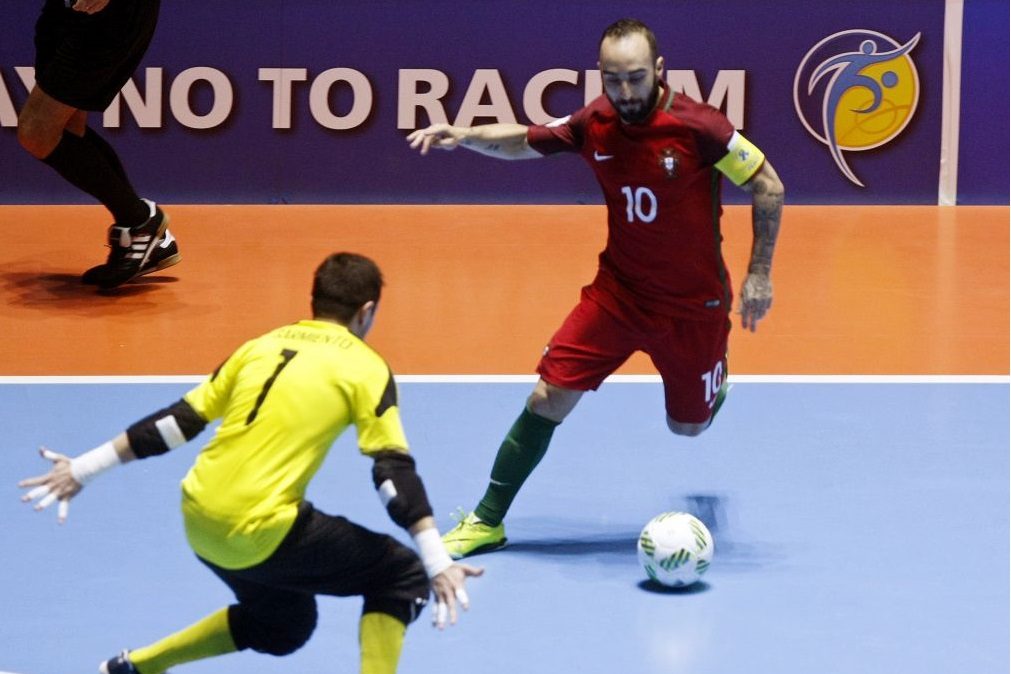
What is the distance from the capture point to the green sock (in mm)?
6043

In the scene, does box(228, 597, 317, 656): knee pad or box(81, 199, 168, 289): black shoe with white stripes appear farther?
box(81, 199, 168, 289): black shoe with white stripes

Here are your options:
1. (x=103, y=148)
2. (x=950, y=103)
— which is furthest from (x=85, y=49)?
(x=950, y=103)

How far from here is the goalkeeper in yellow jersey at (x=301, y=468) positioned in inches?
169

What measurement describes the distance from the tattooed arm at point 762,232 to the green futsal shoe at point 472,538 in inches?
47.5

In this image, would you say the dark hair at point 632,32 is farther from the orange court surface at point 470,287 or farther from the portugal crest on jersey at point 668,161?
the orange court surface at point 470,287

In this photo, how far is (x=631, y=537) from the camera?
6.16 meters

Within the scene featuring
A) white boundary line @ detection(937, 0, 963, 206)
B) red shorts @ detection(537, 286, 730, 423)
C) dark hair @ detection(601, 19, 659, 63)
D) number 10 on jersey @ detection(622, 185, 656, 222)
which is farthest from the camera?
white boundary line @ detection(937, 0, 963, 206)

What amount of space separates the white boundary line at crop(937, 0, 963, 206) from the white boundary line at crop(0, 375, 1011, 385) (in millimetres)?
4755

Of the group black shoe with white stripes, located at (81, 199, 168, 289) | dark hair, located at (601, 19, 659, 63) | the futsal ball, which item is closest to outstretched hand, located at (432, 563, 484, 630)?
the futsal ball

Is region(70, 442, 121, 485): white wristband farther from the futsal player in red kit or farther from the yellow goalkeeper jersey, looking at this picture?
the futsal player in red kit

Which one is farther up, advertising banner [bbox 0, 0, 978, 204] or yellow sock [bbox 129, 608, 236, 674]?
advertising banner [bbox 0, 0, 978, 204]

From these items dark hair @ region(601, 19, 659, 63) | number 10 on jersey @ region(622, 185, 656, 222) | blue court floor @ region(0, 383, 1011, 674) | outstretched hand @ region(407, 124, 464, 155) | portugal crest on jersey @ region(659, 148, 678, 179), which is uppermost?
dark hair @ region(601, 19, 659, 63)

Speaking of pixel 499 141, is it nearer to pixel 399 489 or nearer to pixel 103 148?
pixel 399 489

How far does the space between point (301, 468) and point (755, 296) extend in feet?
6.98
